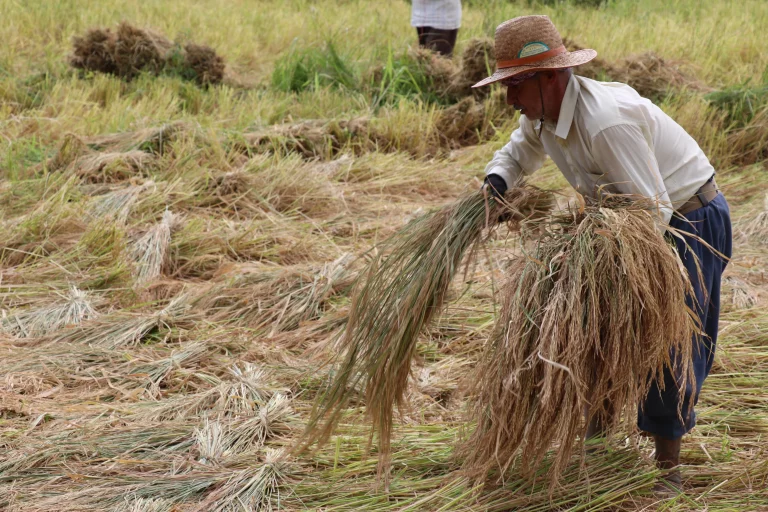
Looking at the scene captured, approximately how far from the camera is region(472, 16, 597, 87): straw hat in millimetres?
1837

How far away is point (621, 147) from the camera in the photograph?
178 centimetres

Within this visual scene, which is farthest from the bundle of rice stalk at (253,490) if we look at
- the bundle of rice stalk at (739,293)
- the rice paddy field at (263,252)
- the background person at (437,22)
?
the background person at (437,22)

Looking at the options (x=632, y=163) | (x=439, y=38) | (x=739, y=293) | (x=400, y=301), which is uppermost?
(x=632, y=163)

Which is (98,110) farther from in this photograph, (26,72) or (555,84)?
(555,84)

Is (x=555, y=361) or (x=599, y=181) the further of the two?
(x=599, y=181)

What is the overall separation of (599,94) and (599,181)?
7.9 inches

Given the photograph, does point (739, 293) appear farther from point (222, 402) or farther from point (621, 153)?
point (222, 402)

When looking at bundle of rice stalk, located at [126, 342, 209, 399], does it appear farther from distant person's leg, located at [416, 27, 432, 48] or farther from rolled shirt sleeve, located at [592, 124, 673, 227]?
distant person's leg, located at [416, 27, 432, 48]

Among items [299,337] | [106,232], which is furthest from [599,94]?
[106,232]

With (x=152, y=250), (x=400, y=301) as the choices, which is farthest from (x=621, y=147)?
(x=152, y=250)

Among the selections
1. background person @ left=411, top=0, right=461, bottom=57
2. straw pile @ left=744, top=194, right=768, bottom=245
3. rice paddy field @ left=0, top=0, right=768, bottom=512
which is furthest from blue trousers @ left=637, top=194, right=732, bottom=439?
background person @ left=411, top=0, right=461, bottom=57

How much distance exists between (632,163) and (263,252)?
2.07 metres

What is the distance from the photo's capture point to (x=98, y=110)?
207 inches

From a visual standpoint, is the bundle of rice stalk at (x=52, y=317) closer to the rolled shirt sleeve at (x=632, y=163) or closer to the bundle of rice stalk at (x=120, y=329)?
the bundle of rice stalk at (x=120, y=329)
